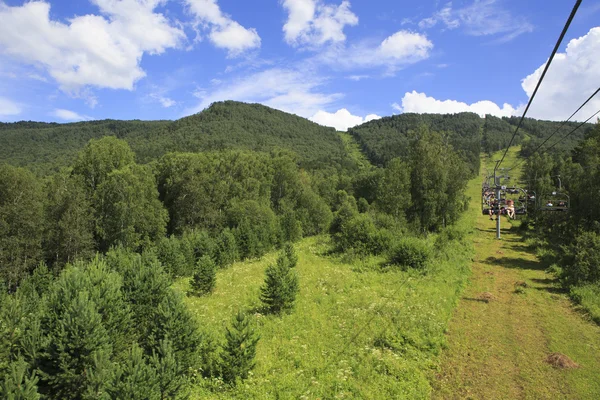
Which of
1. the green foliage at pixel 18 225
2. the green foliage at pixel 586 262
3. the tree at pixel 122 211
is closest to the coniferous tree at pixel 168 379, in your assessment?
the green foliage at pixel 586 262

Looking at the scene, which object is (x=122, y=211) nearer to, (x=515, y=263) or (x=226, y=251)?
(x=226, y=251)

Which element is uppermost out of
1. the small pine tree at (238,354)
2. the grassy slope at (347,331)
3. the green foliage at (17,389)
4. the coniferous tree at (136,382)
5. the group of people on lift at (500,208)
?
the group of people on lift at (500,208)

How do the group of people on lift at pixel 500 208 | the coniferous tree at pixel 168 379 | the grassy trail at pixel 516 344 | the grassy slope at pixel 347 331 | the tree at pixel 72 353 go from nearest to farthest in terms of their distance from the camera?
1. the coniferous tree at pixel 168 379
2. the tree at pixel 72 353
3. the grassy slope at pixel 347 331
4. the grassy trail at pixel 516 344
5. the group of people on lift at pixel 500 208

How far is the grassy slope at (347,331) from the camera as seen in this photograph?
1286cm

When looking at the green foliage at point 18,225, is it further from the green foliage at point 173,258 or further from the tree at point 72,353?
the tree at point 72,353

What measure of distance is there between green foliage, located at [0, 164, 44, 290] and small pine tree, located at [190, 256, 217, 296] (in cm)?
2279

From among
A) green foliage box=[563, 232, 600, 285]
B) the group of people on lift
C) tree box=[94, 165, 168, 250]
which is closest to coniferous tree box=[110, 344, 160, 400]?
the group of people on lift

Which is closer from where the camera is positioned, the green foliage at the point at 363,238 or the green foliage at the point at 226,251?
the green foliage at the point at 363,238

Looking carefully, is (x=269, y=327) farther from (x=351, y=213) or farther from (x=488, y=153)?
(x=488, y=153)

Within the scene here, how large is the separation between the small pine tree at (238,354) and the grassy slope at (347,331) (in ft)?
1.73

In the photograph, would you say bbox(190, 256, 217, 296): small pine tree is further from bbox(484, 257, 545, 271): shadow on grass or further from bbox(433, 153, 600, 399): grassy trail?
bbox(484, 257, 545, 271): shadow on grass

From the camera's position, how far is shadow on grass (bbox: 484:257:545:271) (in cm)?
3247

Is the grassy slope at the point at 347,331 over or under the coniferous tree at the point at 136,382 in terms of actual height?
under

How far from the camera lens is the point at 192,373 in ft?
43.8
